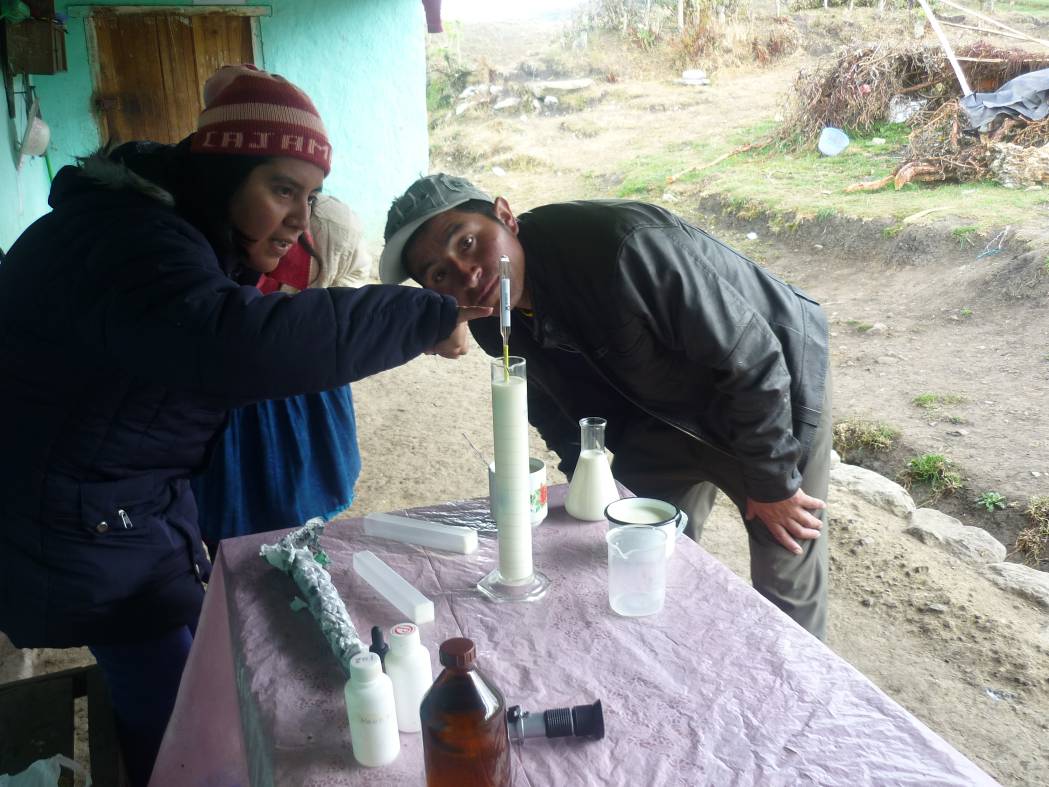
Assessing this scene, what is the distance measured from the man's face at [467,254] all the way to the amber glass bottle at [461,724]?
Answer: 104cm

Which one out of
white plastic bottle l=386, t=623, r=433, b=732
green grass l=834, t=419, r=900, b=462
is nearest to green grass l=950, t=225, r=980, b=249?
green grass l=834, t=419, r=900, b=462

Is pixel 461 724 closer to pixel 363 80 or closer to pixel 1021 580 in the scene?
pixel 1021 580

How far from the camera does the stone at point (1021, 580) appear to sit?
2.85 metres

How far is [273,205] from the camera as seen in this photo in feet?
4.79

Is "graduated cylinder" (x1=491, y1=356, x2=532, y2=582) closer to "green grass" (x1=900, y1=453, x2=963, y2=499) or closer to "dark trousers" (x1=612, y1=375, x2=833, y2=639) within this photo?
"dark trousers" (x1=612, y1=375, x2=833, y2=639)

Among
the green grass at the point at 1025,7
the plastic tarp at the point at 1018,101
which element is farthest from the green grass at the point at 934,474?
the green grass at the point at 1025,7

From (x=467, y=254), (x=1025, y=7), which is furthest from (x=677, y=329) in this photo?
(x=1025, y=7)

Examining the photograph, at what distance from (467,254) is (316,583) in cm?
80

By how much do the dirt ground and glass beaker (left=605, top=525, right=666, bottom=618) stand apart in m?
1.44

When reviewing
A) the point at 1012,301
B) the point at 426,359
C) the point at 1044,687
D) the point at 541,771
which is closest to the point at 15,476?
the point at 541,771

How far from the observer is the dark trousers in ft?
6.54

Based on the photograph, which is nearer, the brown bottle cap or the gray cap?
the brown bottle cap

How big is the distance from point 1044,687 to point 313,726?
7.52 feet

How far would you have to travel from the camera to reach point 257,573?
5.00 ft
